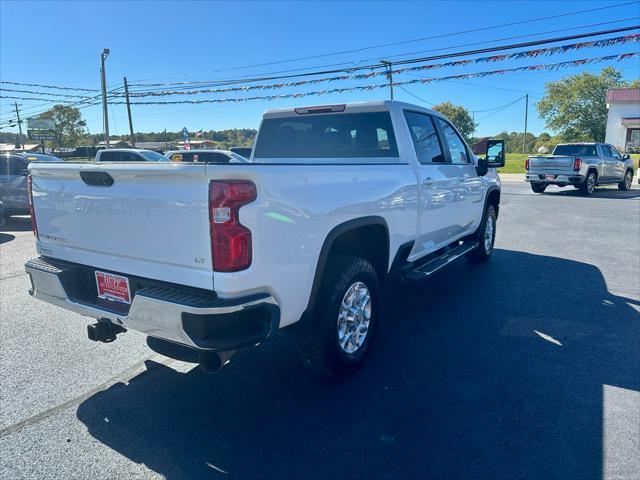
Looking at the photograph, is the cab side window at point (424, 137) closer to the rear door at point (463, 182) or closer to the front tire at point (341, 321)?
the rear door at point (463, 182)

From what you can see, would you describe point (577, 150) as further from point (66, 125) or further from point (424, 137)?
point (66, 125)

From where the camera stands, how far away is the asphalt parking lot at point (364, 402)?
2.49 metres

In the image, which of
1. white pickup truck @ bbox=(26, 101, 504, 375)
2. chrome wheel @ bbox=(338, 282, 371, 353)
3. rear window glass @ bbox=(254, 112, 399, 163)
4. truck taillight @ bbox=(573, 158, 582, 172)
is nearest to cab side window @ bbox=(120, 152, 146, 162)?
rear window glass @ bbox=(254, 112, 399, 163)

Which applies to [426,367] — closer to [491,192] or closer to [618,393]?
[618,393]

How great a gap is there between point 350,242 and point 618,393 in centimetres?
217

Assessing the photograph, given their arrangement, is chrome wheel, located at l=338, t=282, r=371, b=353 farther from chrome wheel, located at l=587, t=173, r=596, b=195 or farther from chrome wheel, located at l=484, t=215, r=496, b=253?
chrome wheel, located at l=587, t=173, r=596, b=195

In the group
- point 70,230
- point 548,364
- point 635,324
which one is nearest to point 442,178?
point 548,364

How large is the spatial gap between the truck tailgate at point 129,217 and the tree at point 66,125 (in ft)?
222

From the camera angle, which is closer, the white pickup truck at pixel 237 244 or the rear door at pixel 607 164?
the white pickup truck at pixel 237 244

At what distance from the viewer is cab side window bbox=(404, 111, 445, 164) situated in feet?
14.6

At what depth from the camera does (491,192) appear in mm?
6684

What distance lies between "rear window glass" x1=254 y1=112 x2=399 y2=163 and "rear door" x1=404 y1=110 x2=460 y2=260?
30 centimetres

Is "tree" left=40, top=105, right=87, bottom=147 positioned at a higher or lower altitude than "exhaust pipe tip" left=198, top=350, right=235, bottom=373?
higher

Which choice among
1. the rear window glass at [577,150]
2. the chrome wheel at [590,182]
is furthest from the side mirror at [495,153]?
the rear window glass at [577,150]
